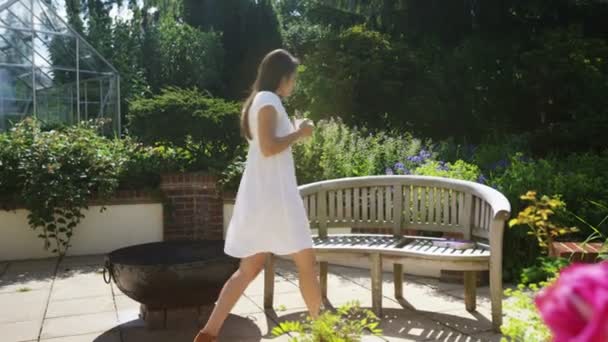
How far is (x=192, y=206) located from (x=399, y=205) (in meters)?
3.16

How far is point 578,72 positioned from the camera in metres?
10.5

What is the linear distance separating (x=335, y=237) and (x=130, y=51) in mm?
16695

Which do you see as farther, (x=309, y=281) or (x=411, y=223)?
(x=411, y=223)

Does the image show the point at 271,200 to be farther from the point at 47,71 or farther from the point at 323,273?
the point at 47,71

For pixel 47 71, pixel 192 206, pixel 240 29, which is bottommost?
pixel 192 206

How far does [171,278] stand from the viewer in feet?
12.6

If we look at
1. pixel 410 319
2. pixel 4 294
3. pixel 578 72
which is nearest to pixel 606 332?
pixel 410 319

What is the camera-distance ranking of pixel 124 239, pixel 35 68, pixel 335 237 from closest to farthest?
pixel 335 237 → pixel 124 239 → pixel 35 68

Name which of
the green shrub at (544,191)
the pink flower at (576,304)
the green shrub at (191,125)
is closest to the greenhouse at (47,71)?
the green shrub at (191,125)

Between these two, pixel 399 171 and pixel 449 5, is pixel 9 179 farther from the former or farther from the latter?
pixel 449 5

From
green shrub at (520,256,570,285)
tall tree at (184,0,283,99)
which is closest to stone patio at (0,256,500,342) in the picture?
green shrub at (520,256,570,285)

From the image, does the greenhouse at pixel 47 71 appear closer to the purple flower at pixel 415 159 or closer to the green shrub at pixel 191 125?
the green shrub at pixel 191 125

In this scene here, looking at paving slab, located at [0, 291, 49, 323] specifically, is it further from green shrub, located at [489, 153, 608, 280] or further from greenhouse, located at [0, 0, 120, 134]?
greenhouse, located at [0, 0, 120, 134]

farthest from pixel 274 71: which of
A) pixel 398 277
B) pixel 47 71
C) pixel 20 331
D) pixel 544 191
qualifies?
pixel 47 71
